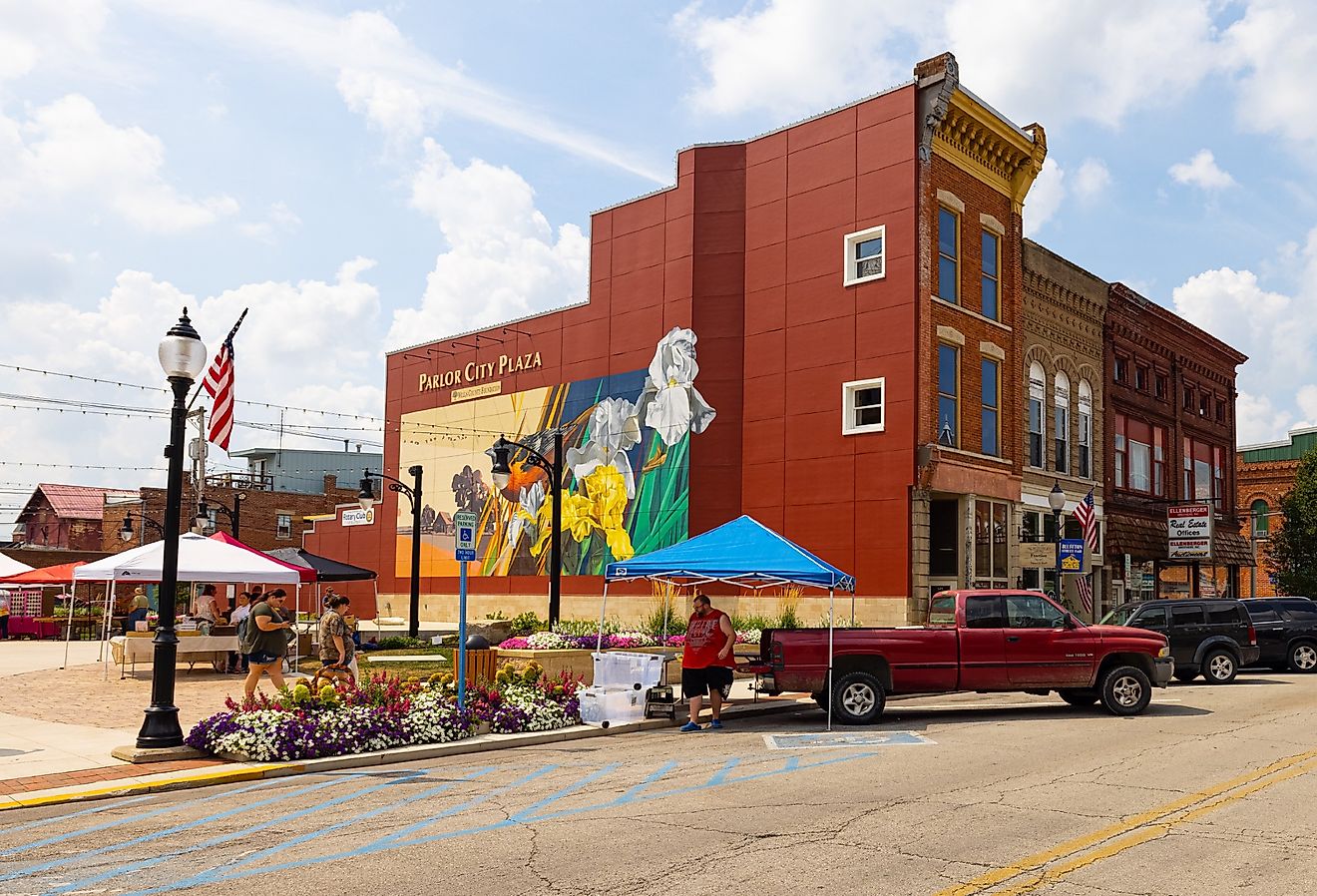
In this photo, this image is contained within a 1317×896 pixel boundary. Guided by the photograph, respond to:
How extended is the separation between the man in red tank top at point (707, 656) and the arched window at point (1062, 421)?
22313mm

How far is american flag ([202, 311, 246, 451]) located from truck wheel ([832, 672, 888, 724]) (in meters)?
16.0

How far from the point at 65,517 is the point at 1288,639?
68.6m

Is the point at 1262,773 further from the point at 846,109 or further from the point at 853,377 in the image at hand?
the point at 846,109

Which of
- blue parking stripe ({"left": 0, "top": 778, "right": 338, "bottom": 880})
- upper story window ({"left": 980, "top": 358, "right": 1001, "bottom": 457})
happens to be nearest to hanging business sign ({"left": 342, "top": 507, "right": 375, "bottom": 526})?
upper story window ({"left": 980, "top": 358, "right": 1001, "bottom": 457})

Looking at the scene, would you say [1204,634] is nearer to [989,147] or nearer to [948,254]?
[948,254]

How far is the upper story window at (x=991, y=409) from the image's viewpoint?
106ft

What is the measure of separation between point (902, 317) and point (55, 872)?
25134 millimetres

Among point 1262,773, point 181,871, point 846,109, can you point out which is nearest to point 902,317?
point 846,109

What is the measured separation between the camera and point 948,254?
3130 centimetres

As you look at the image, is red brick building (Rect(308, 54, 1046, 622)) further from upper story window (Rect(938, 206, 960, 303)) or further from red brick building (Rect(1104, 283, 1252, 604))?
red brick building (Rect(1104, 283, 1252, 604))

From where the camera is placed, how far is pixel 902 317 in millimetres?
29797

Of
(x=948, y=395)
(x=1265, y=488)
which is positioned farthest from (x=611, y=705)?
(x=1265, y=488)

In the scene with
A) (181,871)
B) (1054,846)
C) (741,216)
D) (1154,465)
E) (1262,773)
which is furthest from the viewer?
(1154,465)

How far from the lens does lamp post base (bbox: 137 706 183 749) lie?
12.4 meters
